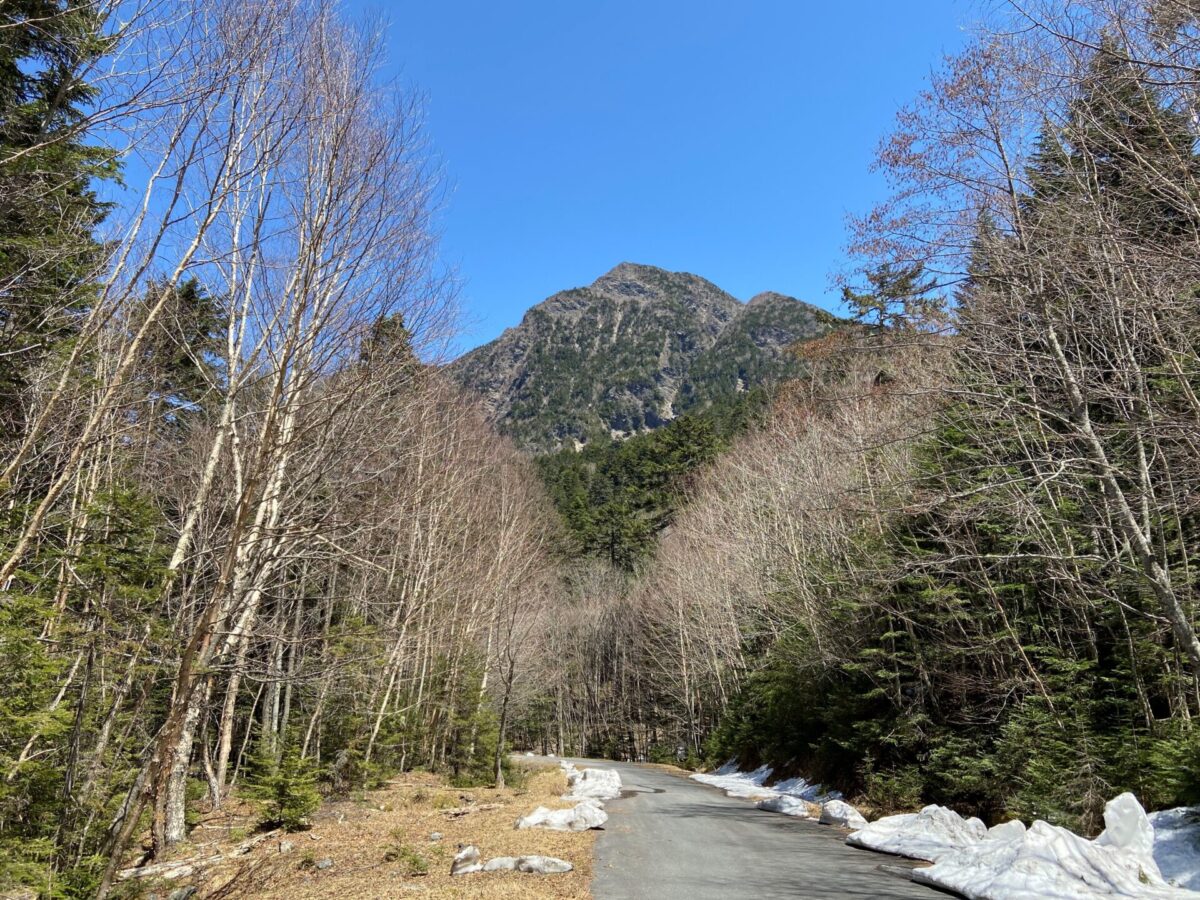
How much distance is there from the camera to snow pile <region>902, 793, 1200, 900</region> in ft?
17.8

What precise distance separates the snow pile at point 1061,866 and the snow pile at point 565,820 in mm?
5008

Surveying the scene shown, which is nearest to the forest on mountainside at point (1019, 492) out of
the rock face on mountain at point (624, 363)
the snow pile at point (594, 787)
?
the snow pile at point (594, 787)

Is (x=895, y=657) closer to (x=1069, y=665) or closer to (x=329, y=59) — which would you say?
(x=1069, y=665)

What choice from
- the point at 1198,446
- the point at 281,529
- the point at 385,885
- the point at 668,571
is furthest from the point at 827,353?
the point at 668,571

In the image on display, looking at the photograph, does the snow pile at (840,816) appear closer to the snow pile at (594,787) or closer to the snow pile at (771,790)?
the snow pile at (771,790)

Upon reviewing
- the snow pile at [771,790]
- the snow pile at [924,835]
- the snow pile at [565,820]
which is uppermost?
the snow pile at [924,835]

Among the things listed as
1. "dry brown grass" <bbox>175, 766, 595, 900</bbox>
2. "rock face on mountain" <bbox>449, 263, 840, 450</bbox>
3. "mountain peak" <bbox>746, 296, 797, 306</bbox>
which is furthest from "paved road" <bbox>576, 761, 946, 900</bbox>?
"mountain peak" <bbox>746, 296, 797, 306</bbox>

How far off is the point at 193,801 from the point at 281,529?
1269 cm

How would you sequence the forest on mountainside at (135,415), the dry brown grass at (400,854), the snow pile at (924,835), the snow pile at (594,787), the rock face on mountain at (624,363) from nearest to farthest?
1. the forest on mountainside at (135,415)
2. the dry brown grass at (400,854)
3. the snow pile at (924,835)
4. the snow pile at (594,787)
5. the rock face on mountain at (624,363)

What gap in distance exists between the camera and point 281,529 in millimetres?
3766

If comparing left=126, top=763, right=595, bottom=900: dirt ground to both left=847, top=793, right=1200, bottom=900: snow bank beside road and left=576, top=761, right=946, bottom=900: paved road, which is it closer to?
left=576, top=761, right=946, bottom=900: paved road

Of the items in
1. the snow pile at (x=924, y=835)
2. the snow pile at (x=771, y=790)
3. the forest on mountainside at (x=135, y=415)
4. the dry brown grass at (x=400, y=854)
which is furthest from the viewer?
the snow pile at (x=771, y=790)

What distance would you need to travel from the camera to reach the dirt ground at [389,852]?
6.30 m

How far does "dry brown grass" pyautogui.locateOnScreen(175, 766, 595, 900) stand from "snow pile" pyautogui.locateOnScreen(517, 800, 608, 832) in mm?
303
